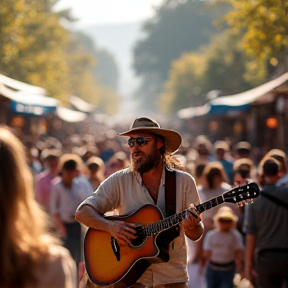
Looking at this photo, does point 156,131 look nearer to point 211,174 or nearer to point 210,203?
point 210,203

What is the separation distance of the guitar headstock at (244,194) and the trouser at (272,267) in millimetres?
2366

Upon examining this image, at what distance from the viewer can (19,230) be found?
9.71 feet

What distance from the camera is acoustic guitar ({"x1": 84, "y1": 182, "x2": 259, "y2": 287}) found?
17.6 feet

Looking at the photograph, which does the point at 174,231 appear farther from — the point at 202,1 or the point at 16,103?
the point at 202,1

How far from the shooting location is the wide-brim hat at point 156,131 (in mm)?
5805

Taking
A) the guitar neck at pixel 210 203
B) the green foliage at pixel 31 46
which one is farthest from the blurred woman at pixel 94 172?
the green foliage at pixel 31 46

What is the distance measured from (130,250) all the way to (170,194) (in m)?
0.43

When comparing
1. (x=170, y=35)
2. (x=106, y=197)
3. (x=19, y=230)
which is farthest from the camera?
(x=170, y=35)

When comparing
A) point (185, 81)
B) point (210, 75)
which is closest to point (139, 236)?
point (210, 75)

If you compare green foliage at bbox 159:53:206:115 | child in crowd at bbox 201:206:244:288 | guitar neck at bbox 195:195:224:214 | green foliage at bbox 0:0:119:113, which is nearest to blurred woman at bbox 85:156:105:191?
child in crowd at bbox 201:206:244:288

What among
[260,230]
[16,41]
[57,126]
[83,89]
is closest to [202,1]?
[83,89]

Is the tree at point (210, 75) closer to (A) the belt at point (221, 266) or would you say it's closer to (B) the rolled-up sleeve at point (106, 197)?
(A) the belt at point (221, 266)

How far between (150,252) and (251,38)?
1363 cm

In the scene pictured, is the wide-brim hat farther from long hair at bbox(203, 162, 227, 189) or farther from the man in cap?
long hair at bbox(203, 162, 227, 189)
